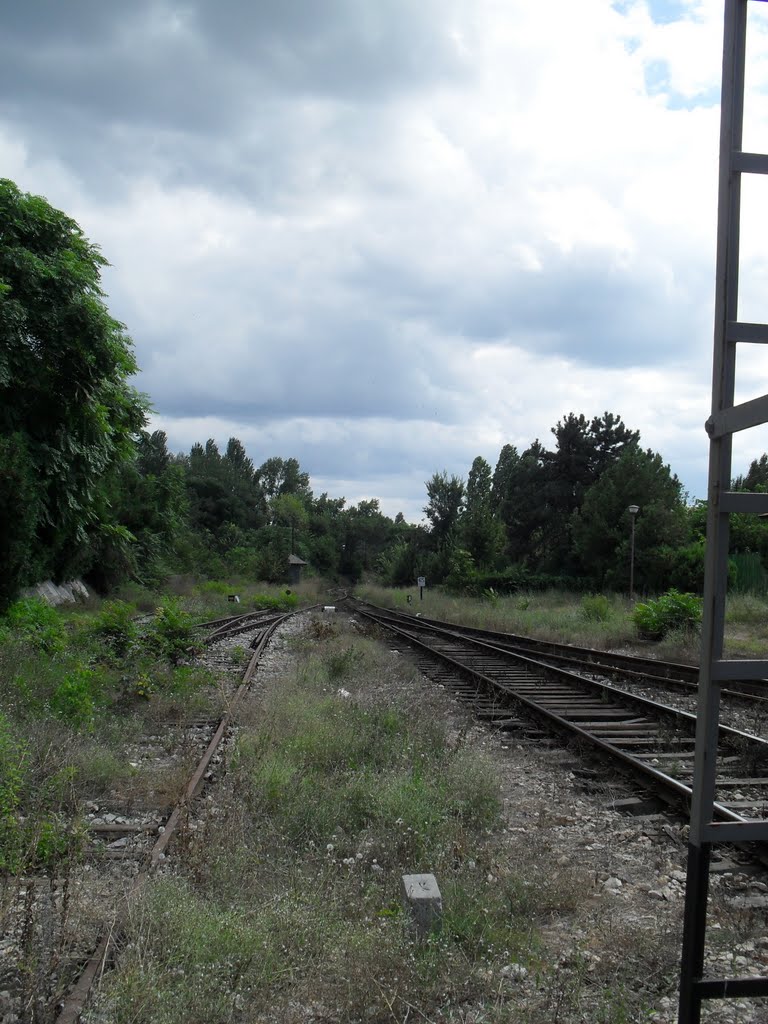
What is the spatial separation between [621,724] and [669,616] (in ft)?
36.0

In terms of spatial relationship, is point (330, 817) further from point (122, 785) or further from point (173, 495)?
point (173, 495)

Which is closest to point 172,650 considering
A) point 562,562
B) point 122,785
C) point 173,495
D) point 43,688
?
point 43,688

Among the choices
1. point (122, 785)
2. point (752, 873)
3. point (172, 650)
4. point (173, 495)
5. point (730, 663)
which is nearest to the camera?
point (730, 663)

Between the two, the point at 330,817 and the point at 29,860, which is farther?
the point at 330,817

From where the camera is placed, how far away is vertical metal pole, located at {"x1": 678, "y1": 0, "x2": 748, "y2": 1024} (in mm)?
2320

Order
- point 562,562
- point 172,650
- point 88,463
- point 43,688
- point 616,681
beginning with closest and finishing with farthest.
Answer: point 43,688 → point 172,650 → point 616,681 → point 88,463 → point 562,562

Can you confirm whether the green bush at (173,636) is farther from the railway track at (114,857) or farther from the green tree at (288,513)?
the green tree at (288,513)

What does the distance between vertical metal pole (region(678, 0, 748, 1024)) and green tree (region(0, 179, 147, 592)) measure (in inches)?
552

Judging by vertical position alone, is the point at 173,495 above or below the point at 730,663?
above

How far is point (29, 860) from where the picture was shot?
4.30 meters

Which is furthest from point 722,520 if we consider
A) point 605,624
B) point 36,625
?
point 605,624

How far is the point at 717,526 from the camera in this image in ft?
7.64

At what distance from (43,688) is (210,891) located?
5.04 meters

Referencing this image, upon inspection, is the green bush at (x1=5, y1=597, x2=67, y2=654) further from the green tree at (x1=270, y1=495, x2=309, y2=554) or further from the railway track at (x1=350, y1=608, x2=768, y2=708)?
the green tree at (x1=270, y1=495, x2=309, y2=554)
